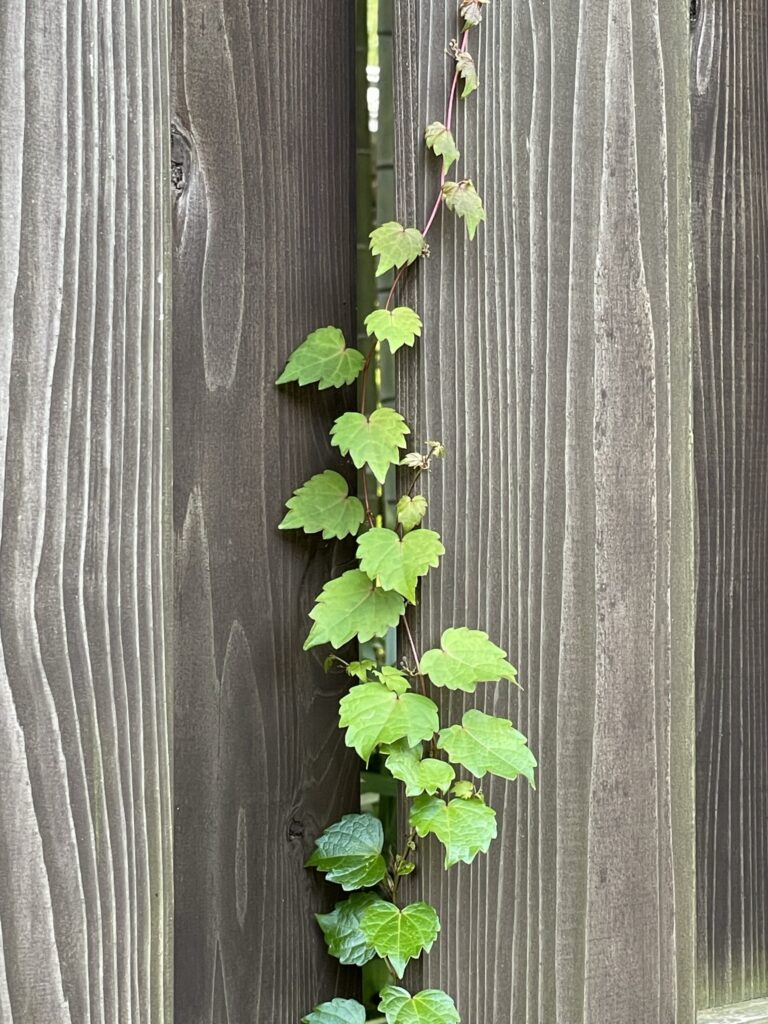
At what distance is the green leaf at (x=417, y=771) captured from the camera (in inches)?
34.7

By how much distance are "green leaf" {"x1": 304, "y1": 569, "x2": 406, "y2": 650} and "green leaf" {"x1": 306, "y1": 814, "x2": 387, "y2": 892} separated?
20 centimetres

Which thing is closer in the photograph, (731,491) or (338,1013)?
(338,1013)

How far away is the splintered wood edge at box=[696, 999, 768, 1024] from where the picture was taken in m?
1.12

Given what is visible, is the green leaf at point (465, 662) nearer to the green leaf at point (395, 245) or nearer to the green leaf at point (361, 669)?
the green leaf at point (361, 669)

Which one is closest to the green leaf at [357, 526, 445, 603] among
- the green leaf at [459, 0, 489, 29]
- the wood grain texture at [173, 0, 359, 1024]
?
the wood grain texture at [173, 0, 359, 1024]

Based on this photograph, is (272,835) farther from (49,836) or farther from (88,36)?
(88,36)

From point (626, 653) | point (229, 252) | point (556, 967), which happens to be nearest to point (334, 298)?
point (229, 252)

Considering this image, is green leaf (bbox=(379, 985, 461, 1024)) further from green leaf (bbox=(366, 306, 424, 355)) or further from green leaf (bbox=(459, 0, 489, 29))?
green leaf (bbox=(459, 0, 489, 29))

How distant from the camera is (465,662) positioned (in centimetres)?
91

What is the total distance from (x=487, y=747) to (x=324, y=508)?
0.29 m

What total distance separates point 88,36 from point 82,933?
749 millimetres

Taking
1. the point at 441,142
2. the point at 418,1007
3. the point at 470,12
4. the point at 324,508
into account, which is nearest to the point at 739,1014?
the point at 418,1007

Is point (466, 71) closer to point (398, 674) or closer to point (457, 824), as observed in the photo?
point (398, 674)

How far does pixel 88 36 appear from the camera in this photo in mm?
800
